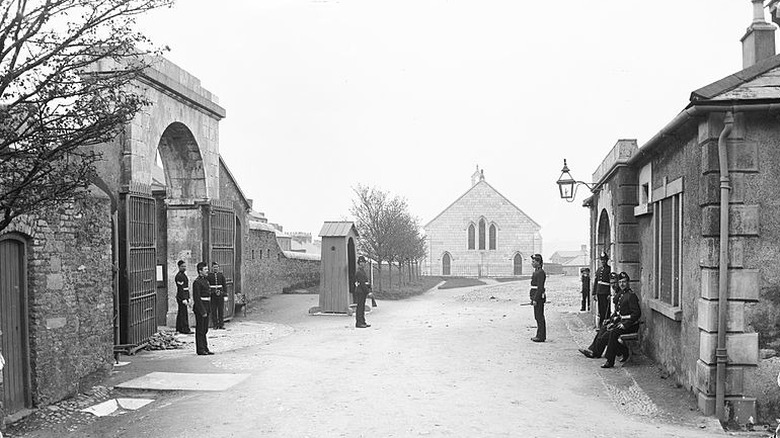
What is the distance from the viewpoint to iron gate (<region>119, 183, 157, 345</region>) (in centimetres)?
1281

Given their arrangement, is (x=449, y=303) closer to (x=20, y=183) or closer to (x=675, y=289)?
(x=675, y=289)

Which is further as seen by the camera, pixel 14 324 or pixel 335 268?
pixel 335 268

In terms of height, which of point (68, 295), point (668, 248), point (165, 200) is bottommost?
point (68, 295)

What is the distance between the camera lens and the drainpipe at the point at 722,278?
7.66m

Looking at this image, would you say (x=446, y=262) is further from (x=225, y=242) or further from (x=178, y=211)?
(x=178, y=211)

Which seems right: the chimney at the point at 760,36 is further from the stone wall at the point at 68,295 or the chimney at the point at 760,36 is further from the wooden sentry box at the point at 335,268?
the wooden sentry box at the point at 335,268

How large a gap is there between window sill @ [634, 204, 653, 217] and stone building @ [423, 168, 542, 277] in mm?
48905

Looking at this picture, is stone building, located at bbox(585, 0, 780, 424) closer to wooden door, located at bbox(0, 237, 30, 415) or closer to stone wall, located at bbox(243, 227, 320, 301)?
wooden door, located at bbox(0, 237, 30, 415)

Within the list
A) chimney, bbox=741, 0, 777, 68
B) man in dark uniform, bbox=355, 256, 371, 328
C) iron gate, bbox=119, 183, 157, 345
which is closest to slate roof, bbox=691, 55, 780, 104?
chimney, bbox=741, 0, 777, 68

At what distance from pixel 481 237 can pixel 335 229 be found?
43.6 meters

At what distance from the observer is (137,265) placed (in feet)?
43.8

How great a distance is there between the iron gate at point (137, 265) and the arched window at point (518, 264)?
163 feet

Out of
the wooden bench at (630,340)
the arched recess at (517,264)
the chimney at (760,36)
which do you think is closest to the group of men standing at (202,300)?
the wooden bench at (630,340)

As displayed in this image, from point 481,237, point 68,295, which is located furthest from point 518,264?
point 68,295
